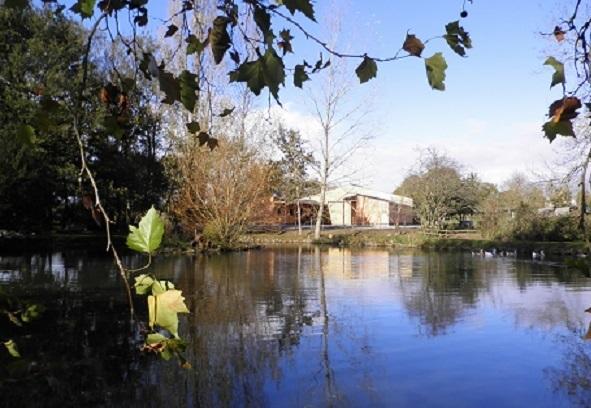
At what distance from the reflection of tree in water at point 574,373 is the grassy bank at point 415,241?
547 inches

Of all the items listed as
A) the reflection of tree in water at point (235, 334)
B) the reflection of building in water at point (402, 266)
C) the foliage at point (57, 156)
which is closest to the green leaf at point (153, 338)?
the reflection of tree in water at point (235, 334)

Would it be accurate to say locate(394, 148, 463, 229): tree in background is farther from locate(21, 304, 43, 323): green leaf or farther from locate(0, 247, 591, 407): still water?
locate(21, 304, 43, 323): green leaf

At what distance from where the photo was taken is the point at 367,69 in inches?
50.9

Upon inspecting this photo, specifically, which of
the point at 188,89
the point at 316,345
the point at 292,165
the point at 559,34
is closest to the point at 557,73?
the point at 559,34

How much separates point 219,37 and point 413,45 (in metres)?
0.41

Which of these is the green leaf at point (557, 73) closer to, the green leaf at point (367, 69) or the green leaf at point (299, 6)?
the green leaf at point (367, 69)

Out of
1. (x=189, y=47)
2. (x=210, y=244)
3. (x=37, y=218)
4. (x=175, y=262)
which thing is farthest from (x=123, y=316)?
(x=37, y=218)

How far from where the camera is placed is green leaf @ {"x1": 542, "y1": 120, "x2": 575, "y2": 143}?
3.51 ft

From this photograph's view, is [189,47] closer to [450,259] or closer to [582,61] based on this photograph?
[582,61]

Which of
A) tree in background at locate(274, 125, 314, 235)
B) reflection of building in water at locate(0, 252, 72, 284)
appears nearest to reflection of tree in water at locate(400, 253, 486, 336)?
reflection of building in water at locate(0, 252, 72, 284)

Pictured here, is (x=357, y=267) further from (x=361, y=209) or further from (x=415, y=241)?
(x=361, y=209)

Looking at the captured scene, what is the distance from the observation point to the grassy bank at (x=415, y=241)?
2122cm

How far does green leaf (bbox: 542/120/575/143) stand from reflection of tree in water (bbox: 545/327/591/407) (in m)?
4.35

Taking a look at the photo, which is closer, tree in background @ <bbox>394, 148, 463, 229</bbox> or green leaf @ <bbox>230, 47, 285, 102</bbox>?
green leaf @ <bbox>230, 47, 285, 102</bbox>
